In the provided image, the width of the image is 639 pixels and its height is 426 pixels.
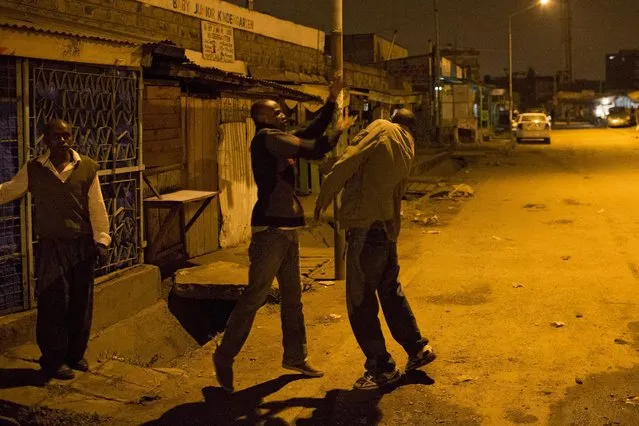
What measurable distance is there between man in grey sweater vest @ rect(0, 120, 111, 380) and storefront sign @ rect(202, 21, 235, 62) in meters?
6.77

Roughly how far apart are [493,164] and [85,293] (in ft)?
77.5

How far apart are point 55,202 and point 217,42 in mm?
7539

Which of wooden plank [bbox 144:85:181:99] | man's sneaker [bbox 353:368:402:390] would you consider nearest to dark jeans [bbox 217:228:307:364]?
man's sneaker [bbox 353:368:402:390]

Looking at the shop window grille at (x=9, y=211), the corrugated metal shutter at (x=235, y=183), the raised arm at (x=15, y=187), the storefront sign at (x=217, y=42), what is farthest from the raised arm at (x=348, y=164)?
the storefront sign at (x=217, y=42)

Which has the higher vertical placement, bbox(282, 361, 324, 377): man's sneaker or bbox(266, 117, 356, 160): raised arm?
bbox(266, 117, 356, 160): raised arm

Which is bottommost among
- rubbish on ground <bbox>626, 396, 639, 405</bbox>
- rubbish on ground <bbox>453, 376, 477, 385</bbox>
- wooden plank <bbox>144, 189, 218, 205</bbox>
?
rubbish on ground <bbox>626, 396, 639, 405</bbox>

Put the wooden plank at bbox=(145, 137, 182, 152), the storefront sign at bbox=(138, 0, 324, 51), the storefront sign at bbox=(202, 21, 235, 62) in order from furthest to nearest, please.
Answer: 1. the storefront sign at bbox=(202, 21, 235, 62)
2. the storefront sign at bbox=(138, 0, 324, 51)
3. the wooden plank at bbox=(145, 137, 182, 152)

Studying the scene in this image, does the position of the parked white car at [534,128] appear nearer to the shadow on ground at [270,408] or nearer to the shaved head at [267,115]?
the shadow on ground at [270,408]

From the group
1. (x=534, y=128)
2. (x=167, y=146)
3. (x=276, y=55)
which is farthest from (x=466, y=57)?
(x=167, y=146)

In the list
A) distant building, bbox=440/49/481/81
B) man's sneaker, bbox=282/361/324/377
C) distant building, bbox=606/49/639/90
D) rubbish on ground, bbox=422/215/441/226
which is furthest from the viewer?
distant building, bbox=606/49/639/90

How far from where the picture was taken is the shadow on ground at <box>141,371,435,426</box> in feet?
16.0

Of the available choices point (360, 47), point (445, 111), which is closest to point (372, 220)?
point (445, 111)

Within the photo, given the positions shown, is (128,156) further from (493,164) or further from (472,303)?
(493,164)

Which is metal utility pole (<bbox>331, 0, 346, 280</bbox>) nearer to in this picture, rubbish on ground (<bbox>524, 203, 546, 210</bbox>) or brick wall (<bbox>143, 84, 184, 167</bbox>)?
brick wall (<bbox>143, 84, 184, 167</bbox>)
